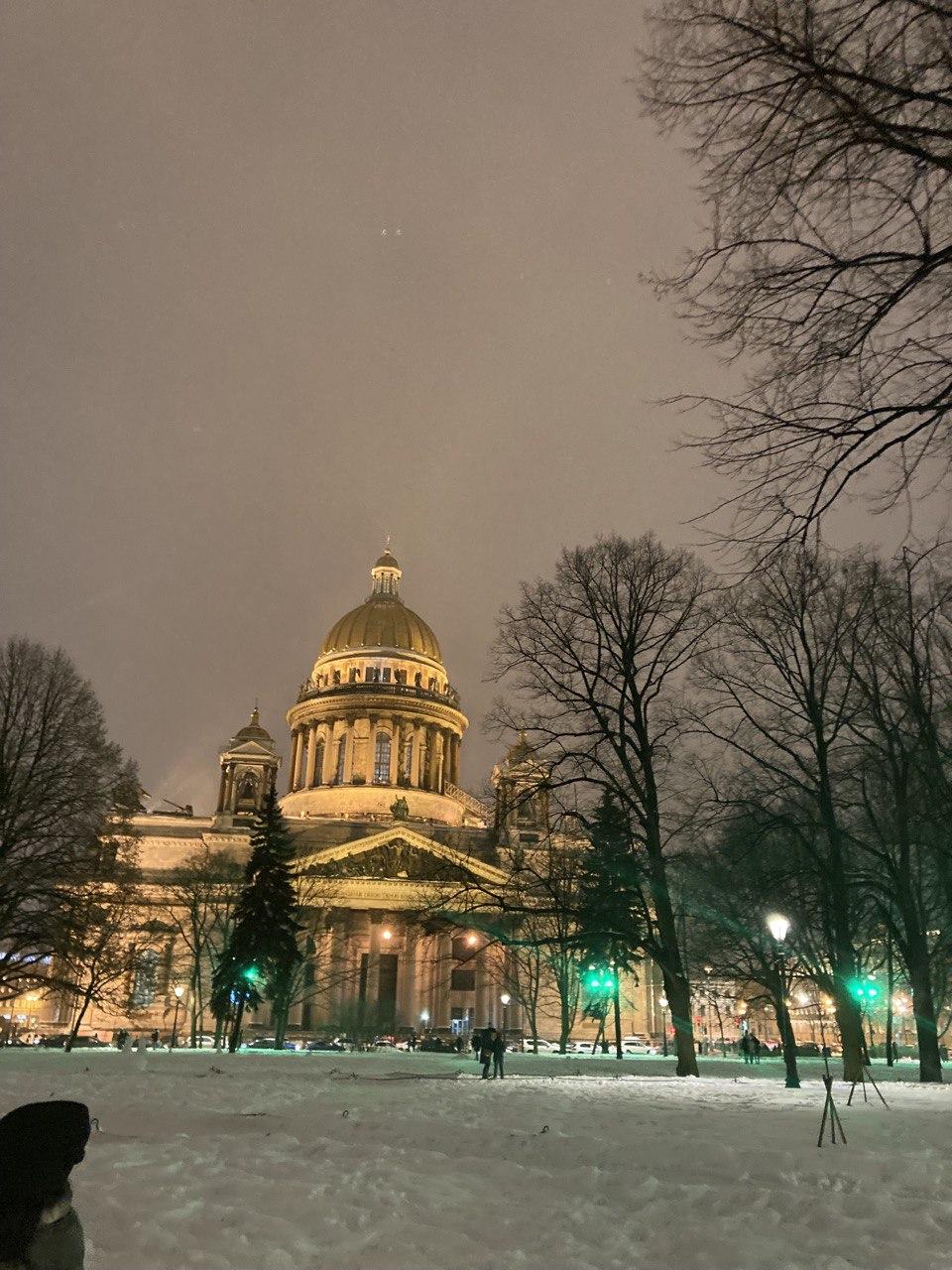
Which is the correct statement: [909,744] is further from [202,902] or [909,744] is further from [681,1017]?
[202,902]

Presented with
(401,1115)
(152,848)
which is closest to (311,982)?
(152,848)

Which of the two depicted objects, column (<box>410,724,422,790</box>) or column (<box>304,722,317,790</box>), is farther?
column (<box>304,722,317,790</box>)

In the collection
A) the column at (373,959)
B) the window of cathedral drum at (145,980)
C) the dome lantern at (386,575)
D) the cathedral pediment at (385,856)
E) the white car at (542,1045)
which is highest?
the dome lantern at (386,575)

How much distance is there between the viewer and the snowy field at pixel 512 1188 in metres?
6.09

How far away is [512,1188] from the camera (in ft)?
26.4

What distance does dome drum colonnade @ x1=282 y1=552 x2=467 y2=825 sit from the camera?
94562 millimetres

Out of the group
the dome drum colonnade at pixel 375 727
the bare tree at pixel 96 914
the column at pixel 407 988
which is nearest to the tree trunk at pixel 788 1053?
the bare tree at pixel 96 914

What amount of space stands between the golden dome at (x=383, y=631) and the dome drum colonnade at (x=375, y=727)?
0.13 m

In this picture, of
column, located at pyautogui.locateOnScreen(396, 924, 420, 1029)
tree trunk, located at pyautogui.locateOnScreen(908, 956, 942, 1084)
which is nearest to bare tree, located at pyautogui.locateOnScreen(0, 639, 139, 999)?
tree trunk, located at pyautogui.locateOnScreen(908, 956, 942, 1084)

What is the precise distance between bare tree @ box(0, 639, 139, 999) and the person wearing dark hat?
2376cm

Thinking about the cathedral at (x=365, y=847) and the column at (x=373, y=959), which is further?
the column at (x=373, y=959)

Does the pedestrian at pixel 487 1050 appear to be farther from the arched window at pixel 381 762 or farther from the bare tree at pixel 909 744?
the arched window at pixel 381 762

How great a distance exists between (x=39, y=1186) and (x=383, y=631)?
102405 millimetres

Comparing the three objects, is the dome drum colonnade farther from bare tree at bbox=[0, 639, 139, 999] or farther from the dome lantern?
bare tree at bbox=[0, 639, 139, 999]
